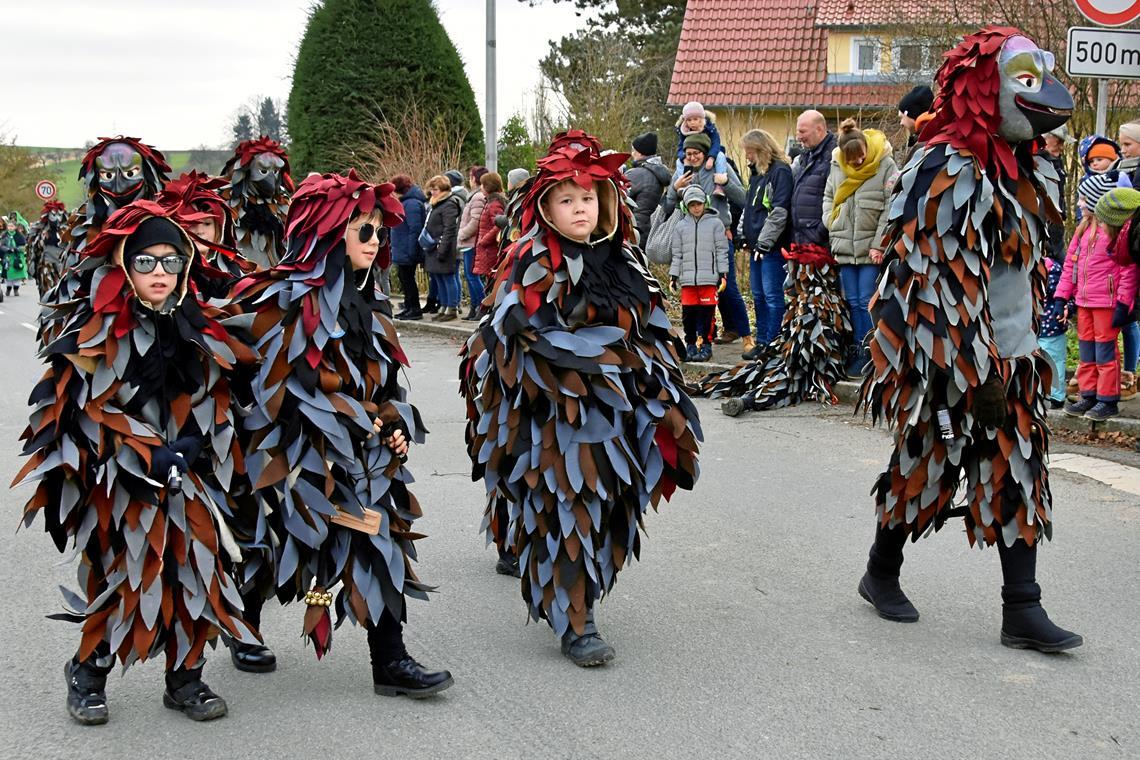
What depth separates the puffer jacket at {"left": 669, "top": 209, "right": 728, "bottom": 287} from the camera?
434 inches

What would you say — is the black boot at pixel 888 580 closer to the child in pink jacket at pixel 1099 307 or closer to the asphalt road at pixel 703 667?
the asphalt road at pixel 703 667

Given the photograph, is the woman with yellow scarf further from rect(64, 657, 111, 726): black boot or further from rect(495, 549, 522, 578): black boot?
rect(64, 657, 111, 726): black boot

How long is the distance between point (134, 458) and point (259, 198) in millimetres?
4610

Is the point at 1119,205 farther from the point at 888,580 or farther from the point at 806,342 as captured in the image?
the point at 888,580

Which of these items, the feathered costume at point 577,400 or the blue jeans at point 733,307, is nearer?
the feathered costume at point 577,400

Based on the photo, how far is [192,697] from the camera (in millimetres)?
4270

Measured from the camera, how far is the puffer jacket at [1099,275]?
8.36 metres

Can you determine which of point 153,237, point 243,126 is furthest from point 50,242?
point 243,126

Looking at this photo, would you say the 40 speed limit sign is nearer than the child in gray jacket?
Yes

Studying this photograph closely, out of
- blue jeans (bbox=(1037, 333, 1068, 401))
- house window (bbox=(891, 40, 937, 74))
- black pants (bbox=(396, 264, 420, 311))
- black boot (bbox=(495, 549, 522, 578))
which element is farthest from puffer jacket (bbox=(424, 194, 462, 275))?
black boot (bbox=(495, 549, 522, 578))

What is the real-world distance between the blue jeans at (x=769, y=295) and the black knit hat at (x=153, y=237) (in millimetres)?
7247

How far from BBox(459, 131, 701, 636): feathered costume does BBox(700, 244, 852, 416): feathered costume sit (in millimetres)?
5036

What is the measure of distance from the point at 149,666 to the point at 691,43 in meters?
26.8

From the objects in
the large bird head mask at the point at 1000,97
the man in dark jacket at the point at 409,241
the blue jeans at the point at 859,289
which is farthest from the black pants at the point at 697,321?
the large bird head mask at the point at 1000,97
